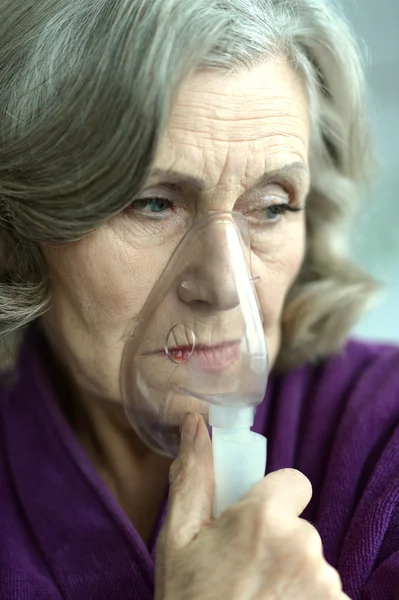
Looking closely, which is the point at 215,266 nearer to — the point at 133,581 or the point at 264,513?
the point at 264,513

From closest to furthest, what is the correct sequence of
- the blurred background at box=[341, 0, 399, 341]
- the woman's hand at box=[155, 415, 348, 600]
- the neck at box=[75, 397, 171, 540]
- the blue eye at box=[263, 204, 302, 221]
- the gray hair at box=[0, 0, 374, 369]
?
the woman's hand at box=[155, 415, 348, 600] → the gray hair at box=[0, 0, 374, 369] → the blue eye at box=[263, 204, 302, 221] → the neck at box=[75, 397, 171, 540] → the blurred background at box=[341, 0, 399, 341]

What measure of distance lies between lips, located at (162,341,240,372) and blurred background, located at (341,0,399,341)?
1.24 m

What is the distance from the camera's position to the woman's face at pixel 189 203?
3.28 ft

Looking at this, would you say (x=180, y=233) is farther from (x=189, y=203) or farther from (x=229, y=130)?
(x=229, y=130)

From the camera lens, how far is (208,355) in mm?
1013

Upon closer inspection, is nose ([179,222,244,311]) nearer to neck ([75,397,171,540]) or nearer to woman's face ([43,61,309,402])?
woman's face ([43,61,309,402])

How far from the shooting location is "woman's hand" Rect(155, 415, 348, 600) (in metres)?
0.82

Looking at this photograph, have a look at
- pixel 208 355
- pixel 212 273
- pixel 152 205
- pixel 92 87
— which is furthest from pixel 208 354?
pixel 92 87

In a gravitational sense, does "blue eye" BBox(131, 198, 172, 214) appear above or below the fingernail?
above

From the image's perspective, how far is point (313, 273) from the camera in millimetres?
1452

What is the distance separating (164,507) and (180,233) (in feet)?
1.39

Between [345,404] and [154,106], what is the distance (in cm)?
58

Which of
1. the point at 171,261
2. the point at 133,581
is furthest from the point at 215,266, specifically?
the point at 133,581

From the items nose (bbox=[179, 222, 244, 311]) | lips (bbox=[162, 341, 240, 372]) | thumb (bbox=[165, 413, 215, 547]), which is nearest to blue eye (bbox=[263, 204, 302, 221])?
nose (bbox=[179, 222, 244, 311])
